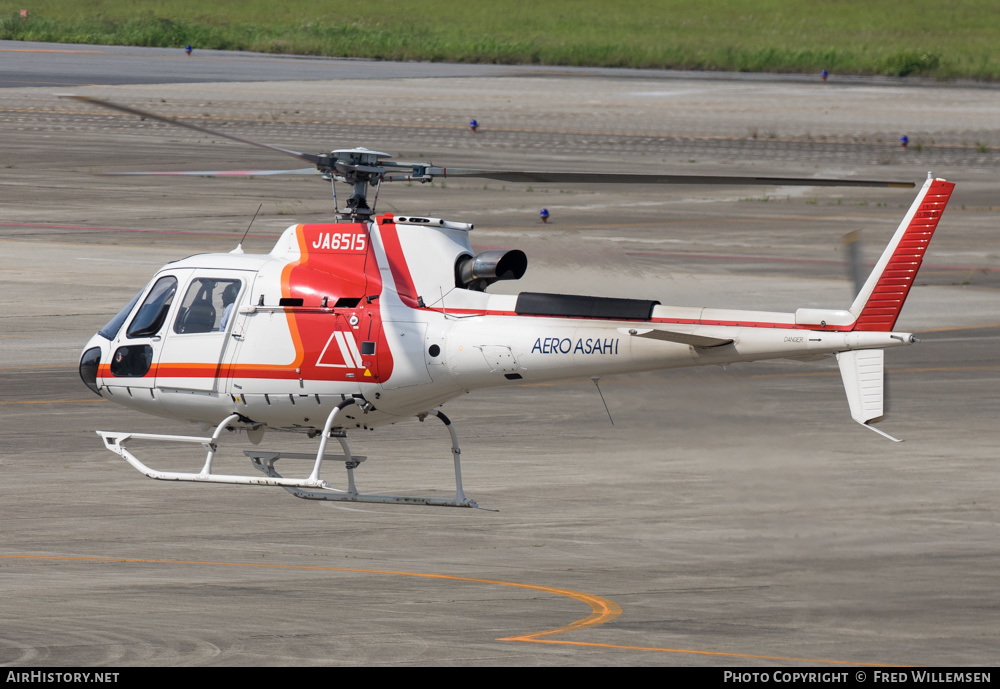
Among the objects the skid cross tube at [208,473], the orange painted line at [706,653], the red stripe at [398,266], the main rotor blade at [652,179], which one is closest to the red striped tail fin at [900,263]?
the main rotor blade at [652,179]

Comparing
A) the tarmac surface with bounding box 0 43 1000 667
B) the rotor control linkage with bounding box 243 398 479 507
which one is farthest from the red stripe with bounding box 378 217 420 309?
the rotor control linkage with bounding box 243 398 479 507

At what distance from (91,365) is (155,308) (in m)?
1.29

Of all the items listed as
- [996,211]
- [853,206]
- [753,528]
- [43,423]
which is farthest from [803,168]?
[753,528]

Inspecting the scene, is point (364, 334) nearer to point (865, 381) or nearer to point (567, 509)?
point (567, 509)

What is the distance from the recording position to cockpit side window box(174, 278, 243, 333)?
19094 millimetres

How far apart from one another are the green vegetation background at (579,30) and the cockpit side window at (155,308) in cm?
7693

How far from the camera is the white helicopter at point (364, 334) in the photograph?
666 inches

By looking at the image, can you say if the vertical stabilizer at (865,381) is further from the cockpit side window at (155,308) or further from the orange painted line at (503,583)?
the cockpit side window at (155,308)

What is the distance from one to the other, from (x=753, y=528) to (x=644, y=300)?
3.14 metres

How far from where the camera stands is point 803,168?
58281mm

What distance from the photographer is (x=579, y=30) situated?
361 ft

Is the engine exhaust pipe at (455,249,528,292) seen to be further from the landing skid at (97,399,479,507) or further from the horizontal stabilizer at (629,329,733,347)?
the horizontal stabilizer at (629,329,733,347)

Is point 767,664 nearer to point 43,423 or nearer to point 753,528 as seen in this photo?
point 753,528

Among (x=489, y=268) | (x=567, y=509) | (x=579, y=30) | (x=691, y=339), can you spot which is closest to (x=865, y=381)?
(x=691, y=339)
